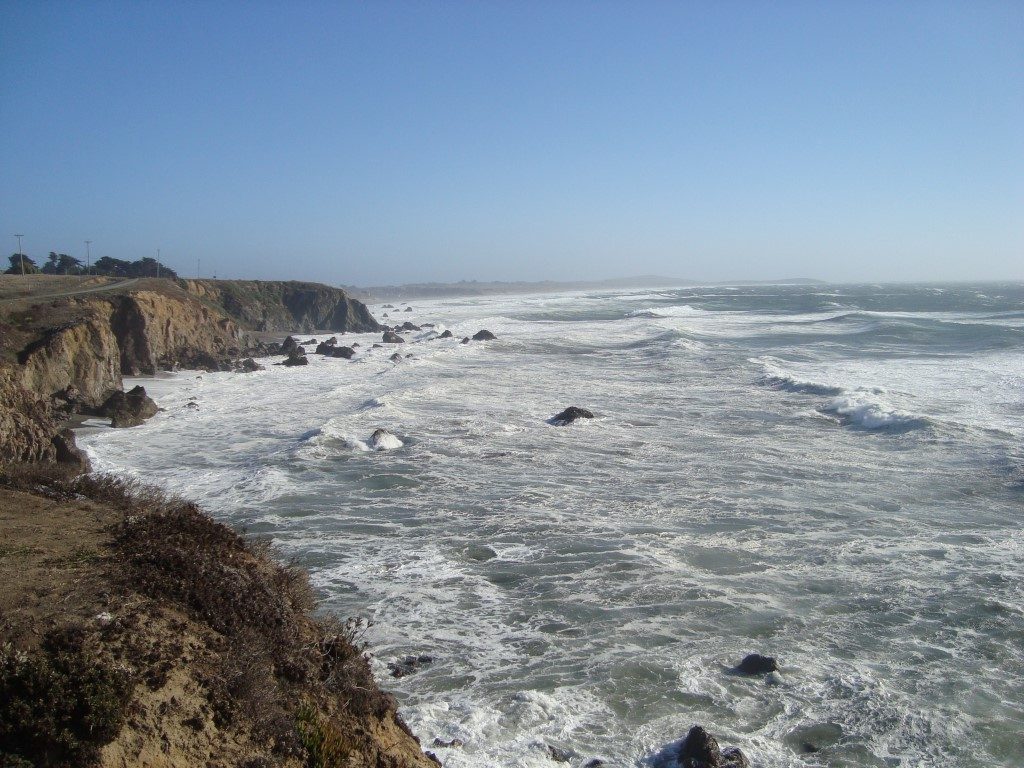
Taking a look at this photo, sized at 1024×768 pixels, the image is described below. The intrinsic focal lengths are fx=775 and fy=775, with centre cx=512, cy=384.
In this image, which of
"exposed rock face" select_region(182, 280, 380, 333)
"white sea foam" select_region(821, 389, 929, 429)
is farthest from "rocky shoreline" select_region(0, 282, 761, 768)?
"exposed rock face" select_region(182, 280, 380, 333)

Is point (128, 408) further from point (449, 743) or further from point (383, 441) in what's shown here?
point (449, 743)

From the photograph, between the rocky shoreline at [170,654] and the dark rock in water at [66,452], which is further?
the dark rock in water at [66,452]

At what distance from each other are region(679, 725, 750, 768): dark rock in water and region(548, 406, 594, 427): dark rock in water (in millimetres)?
15421

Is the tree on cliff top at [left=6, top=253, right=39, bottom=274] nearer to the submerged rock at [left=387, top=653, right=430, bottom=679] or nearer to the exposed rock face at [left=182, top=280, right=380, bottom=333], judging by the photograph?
the exposed rock face at [left=182, top=280, right=380, bottom=333]

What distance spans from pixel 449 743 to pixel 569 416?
15.9m

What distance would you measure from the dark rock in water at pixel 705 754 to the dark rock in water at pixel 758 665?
163 centimetres

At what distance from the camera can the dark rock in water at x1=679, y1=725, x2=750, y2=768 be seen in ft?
23.0

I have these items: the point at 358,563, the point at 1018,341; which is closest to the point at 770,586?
the point at 358,563

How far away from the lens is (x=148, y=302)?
119ft

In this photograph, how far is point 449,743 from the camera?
7.39m

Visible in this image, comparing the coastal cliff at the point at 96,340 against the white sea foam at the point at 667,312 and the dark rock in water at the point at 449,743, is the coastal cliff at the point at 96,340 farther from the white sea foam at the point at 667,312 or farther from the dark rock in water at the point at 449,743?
the white sea foam at the point at 667,312

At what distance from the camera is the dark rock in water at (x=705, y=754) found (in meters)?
7.00

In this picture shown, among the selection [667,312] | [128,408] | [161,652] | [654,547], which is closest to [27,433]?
[128,408]

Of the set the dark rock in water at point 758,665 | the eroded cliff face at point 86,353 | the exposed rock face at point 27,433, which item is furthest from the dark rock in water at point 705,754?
the exposed rock face at point 27,433
